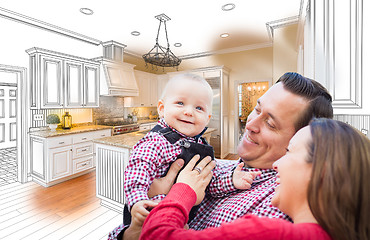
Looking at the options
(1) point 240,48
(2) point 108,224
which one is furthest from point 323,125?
(1) point 240,48

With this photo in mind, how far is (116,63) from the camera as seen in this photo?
495 centimetres

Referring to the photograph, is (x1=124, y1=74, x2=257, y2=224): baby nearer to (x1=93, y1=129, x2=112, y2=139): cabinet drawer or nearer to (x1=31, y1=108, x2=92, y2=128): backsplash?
(x1=93, y1=129, x2=112, y2=139): cabinet drawer

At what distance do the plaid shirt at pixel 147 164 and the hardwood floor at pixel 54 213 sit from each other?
6.03ft

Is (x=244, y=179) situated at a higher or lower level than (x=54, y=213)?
higher

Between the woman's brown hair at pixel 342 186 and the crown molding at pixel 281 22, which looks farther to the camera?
the crown molding at pixel 281 22

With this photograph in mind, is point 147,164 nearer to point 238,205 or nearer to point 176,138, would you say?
point 176,138

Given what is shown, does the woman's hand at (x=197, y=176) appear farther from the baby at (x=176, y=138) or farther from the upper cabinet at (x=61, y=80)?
the upper cabinet at (x=61, y=80)

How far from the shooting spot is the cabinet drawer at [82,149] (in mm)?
3812

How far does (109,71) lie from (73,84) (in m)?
0.92

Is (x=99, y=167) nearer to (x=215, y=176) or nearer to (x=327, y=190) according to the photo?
(x=215, y=176)

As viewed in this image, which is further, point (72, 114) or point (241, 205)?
point (72, 114)

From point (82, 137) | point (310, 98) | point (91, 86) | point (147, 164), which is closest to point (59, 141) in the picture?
point (82, 137)

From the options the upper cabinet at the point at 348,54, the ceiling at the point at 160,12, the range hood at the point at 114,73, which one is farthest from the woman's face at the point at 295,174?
the range hood at the point at 114,73

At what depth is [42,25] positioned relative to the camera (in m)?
3.70
